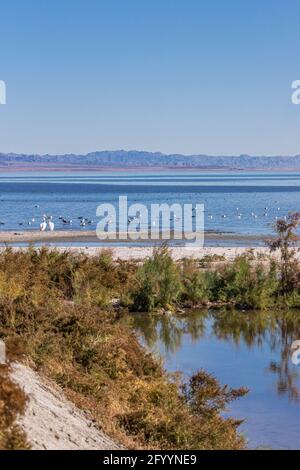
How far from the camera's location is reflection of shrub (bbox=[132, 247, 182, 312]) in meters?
27.7

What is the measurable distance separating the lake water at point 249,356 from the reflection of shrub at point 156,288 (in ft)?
2.82

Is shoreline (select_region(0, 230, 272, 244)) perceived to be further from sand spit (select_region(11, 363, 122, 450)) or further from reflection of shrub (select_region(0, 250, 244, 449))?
sand spit (select_region(11, 363, 122, 450))

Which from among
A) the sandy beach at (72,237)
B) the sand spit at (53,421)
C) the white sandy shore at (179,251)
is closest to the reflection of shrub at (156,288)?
the white sandy shore at (179,251)

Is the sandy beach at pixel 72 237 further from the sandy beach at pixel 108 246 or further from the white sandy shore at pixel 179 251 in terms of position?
the white sandy shore at pixel 179 251

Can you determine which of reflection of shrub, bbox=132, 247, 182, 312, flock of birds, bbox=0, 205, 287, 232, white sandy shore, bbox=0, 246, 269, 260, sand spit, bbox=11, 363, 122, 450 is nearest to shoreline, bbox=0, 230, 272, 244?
flock of birds, bbox=0, 205, 287, 232

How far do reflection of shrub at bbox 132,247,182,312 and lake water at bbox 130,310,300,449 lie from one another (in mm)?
861

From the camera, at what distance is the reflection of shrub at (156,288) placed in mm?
27719

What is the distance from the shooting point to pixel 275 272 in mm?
29312

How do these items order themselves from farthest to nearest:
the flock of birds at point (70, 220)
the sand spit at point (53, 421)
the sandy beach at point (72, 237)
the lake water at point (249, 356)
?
the flock of birds at point (70, 220) < the sandy beach at point (72, 237) < the lake water at point (249, 356) < the sand spit at point (53, 421)

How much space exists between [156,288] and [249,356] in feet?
21.6

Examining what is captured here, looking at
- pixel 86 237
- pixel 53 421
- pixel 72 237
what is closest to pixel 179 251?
pixel 86 237

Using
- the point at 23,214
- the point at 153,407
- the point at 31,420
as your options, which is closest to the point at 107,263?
the point at 153,407

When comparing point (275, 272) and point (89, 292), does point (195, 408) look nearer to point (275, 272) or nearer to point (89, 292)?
point (89, 292)
